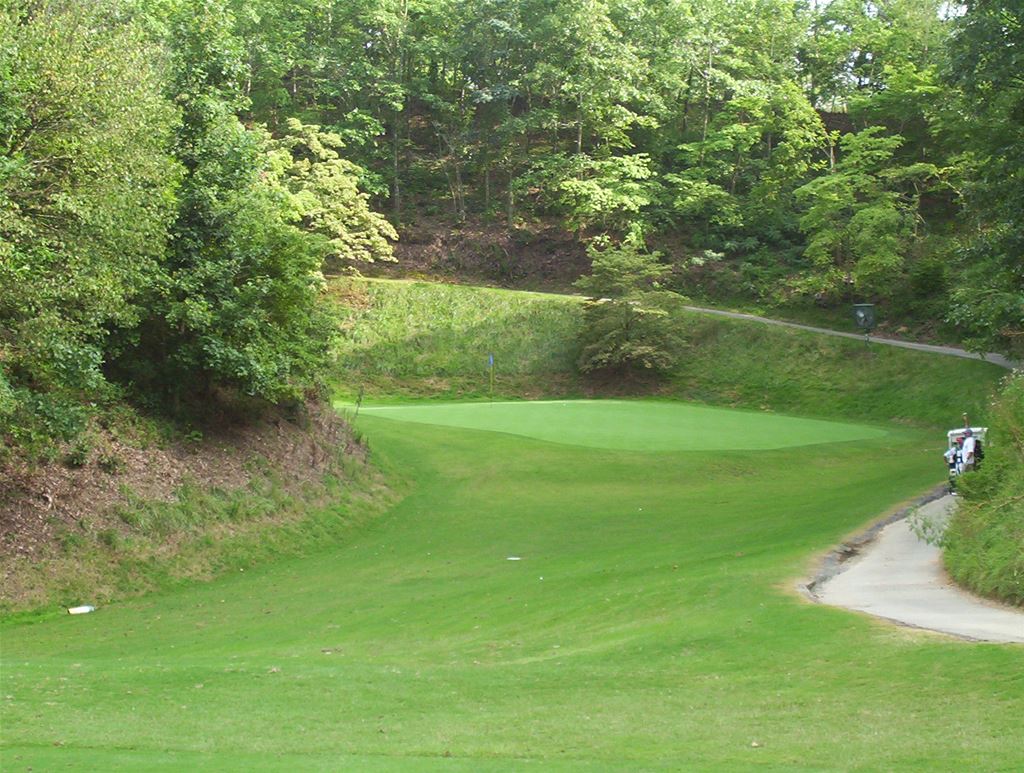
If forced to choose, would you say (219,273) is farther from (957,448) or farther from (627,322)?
(627,322)

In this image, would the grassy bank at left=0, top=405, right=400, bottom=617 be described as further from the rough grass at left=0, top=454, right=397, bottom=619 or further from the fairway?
the fairway

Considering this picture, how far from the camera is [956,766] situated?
22.5 feet

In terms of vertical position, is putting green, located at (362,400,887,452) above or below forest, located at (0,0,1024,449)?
below

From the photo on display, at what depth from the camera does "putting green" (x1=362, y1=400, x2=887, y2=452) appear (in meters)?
32.6

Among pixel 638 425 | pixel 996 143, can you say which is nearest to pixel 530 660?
Answer: pixel 638 425

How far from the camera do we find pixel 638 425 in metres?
35.4

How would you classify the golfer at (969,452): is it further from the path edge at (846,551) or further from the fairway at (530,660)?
the fairway at (530,660)

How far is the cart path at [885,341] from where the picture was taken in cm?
4344

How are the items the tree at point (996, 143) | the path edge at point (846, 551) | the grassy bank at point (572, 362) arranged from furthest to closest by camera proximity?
1. the grassy bank at point (572, 362)
2. the tree at point (996, 143)
3. the path edge at point (846, 551)

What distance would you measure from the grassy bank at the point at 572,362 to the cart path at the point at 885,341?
0.78 metres

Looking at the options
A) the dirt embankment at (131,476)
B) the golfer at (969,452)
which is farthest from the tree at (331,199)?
the golfer at (969,452)

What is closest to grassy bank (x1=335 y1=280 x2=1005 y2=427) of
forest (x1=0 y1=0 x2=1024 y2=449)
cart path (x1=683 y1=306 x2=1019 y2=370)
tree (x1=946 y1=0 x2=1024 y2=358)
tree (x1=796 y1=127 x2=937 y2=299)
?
cart path (x1=683 y1=306 x2=1019 y2=370)

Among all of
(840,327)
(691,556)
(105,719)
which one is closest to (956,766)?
(105,719)

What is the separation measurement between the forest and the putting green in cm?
664
